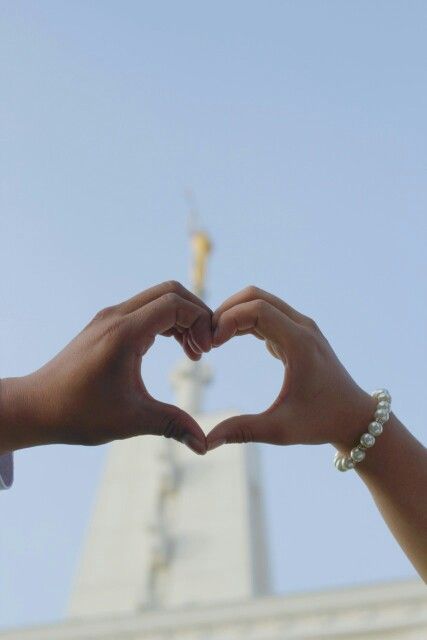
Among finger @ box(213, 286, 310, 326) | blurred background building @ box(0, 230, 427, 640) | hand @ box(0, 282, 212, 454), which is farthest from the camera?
blurred background building @ box(0, 230, 427, 640)

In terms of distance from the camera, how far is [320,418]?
1.93 m

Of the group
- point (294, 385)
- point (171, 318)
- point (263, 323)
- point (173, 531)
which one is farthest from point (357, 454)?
point (173, 531)

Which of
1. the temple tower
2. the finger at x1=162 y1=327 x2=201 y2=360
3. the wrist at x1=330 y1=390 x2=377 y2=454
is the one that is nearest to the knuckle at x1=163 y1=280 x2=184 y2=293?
the finger at x1=162 y1=327 x2=201 y2=360

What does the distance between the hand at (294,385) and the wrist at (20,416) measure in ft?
1.05

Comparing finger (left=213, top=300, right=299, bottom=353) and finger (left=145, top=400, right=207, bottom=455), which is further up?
finger (left=213, top=300, right=299, bottom=353)

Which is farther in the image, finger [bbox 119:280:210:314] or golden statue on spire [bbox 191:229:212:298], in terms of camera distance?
golden statue on spire [bbox 191:229:212:298]

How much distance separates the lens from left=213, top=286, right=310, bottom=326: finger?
6.27 ft

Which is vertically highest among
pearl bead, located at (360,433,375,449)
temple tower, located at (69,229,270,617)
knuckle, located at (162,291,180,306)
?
knuckle, located at (162,291,180,306)

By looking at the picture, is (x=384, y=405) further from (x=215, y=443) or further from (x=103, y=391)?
(x=103, y=391)

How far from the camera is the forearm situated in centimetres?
198

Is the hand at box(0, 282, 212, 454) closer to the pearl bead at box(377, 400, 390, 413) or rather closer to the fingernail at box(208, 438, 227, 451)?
the fingernail at box(208, 438, 227, 451)

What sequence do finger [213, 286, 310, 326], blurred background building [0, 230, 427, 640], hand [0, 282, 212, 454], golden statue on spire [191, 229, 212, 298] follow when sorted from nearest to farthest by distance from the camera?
hand [0, 282, 212, 454]
finger [213, 286, 310, 326]
blurred background building [0, 230, 427, 640]
golden statue on spire [191, 229, 212, 298]

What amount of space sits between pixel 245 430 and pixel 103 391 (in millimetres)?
278

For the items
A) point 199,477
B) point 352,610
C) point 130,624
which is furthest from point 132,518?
point 352,610
